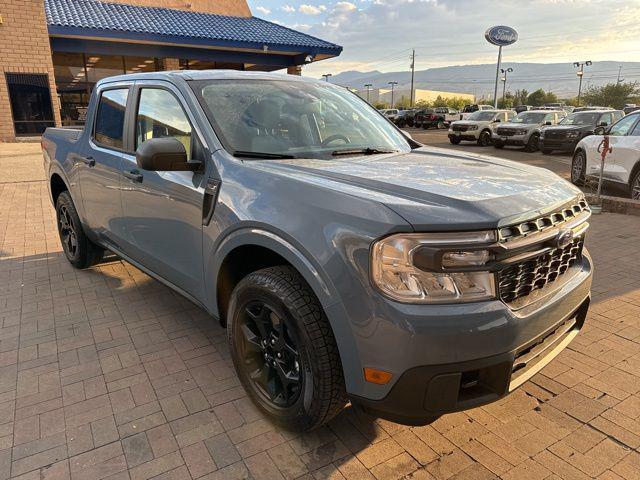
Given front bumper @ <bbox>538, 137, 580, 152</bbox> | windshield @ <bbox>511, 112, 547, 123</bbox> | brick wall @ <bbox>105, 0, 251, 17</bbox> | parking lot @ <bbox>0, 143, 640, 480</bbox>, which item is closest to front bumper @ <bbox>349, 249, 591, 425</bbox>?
parking lot @ <bbox>0, 143, 640, 480</bbox>

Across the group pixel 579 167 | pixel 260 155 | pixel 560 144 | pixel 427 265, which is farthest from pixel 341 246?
pixel 560 144

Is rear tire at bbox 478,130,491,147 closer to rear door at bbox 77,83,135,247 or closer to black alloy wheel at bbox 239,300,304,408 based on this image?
rear door at bbox 77,83,135,247

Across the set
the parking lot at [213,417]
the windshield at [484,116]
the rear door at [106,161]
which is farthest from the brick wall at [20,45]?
the windshield at [484,116]

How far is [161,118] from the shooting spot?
340 centimetres

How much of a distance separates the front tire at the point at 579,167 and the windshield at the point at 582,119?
9018 millimetres

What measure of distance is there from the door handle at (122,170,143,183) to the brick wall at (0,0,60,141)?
16500mm

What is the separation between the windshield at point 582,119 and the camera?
1788 cm

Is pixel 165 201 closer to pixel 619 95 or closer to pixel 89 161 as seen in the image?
pixel 89 161

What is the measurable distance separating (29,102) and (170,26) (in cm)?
613

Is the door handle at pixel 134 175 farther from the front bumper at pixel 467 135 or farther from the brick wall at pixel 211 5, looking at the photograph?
the brick wall at pixel 211 5

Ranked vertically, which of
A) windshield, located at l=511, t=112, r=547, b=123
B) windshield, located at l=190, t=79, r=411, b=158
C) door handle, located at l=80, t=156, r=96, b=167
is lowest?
door handle, located at l=80, t=156, r=96, b=167

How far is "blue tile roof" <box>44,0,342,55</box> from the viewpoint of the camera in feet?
57.4

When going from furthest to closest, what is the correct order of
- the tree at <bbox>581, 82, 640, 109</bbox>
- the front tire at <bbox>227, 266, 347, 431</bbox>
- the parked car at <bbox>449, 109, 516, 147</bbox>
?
the tree at <bbox>581, 82, 640, 109</bbox>, the parked car at <bbox>449, 109, 516, 147</bbox>, the front tire at <bbox>227, 266, 347, 431</bbox>

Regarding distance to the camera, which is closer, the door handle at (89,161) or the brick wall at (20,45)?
the door handle at (89,161)
